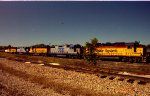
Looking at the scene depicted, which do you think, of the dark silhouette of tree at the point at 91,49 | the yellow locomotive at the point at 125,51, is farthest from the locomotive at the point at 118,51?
the dark silhouette of tree at the point at 91,49

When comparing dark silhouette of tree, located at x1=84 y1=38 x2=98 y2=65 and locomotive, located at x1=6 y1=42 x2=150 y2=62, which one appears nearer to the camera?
dark silhouette of tree, located at x1=84 y1=38 x2=98 y2=65

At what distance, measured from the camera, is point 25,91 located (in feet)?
68.6

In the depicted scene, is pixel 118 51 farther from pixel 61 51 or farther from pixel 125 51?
pixel 61 51

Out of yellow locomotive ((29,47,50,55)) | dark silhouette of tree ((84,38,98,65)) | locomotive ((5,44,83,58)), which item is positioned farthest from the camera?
yellow locomotive ((29,47,50,55))

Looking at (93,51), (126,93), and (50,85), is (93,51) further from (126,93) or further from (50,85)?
(126,93)

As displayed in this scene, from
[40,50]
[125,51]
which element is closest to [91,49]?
[125,51]

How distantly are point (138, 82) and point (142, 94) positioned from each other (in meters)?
3.76

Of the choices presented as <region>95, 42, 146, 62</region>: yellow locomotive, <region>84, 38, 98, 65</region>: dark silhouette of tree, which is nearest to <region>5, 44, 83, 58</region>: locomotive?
<region>95, 42, 146, 62</region>: yellow locomotive

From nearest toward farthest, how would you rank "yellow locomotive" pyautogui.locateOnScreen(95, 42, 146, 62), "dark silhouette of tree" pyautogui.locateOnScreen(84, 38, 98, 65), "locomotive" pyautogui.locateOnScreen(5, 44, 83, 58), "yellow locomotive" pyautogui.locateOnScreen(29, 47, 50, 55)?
"dark silhouette of tree" pyautogui.locateOnScreen(84, 38, 98, 65), "yellow locomotive" pyautogui.locateOnScreen(95, 42, 146, 62), "locomotive" pyautogui.locateOnScreen(5, 44, 83, 58), "yellow locomotive" pyautogui.locateOnScreen(29, 47, 50, 55)

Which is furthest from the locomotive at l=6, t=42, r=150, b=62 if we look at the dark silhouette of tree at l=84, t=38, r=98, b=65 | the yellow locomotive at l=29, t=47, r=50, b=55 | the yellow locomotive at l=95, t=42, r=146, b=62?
the yellow locomotive at l=29, t=47, r=50, b=55

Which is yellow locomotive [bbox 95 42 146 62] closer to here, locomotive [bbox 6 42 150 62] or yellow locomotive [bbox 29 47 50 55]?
locomotive [bbox 6 42 150 62]

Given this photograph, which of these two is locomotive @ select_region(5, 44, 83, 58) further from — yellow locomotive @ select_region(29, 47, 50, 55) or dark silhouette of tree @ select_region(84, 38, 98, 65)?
dark silhouette of tree @ select_region(84, 38, 98, 65)

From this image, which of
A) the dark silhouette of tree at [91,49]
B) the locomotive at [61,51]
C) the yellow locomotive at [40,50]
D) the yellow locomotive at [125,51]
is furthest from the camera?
the yellow locomotive at [40,50]

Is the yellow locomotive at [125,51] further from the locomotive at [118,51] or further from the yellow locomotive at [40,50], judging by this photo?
the yellow locomotive at [40,50]
